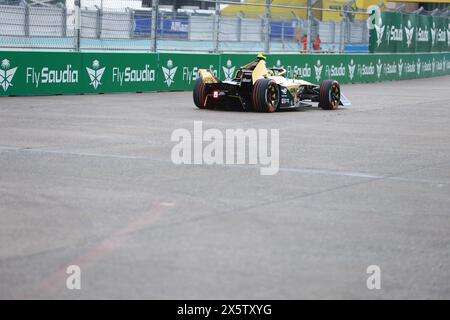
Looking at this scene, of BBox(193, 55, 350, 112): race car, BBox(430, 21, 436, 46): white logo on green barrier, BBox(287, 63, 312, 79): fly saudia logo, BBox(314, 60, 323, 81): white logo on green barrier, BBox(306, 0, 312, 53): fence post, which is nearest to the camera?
BBox(193, 55, 350, 112): race car

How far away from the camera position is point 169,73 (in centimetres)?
2639

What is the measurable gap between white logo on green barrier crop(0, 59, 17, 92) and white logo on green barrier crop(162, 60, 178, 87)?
5792 mm

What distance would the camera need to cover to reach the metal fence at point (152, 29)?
72.7 feet

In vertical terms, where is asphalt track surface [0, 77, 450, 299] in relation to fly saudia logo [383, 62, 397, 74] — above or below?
below

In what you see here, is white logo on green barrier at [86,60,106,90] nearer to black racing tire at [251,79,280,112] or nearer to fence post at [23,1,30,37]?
fence post at [23,1,30,37]

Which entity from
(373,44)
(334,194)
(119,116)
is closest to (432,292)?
(334,194)

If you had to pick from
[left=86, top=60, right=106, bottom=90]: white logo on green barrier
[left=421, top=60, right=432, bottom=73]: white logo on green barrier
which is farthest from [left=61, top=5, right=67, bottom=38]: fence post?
[left=421, top=60, right=432, bottom=73]: white logo on green barrier

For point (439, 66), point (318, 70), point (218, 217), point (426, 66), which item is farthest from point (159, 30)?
point (439, 66)

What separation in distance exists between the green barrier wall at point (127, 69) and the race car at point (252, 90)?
4071 millimetres

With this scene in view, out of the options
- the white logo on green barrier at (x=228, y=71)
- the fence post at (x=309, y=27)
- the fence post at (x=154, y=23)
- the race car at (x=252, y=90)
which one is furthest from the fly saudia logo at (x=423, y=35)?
the race car at (x=252, y=90)

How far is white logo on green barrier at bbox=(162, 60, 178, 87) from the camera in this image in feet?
86.1

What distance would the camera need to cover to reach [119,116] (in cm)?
1741

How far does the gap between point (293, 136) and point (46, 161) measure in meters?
4.62

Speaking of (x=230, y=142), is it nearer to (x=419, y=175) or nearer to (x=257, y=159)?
(x=257, y=159)
